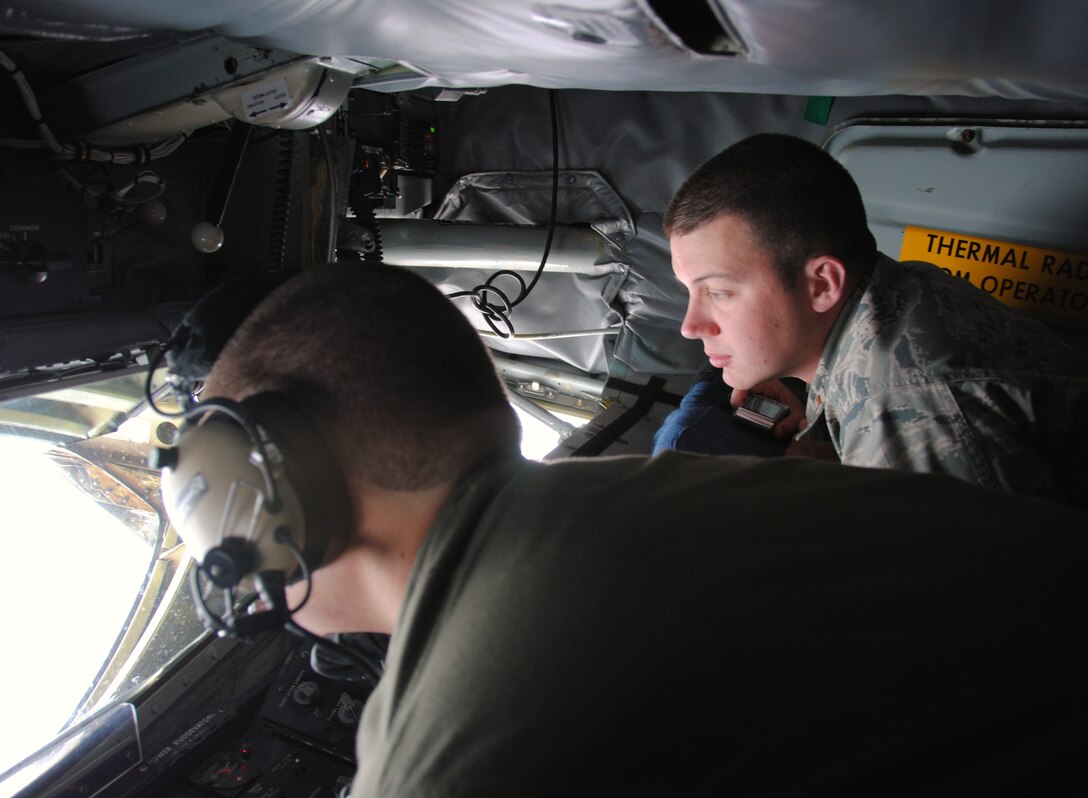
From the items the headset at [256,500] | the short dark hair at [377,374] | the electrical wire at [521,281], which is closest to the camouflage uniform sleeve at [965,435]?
the short dark hair at [377,374]

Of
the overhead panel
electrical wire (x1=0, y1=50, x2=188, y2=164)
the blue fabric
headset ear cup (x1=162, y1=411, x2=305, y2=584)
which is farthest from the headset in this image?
the overhead panel

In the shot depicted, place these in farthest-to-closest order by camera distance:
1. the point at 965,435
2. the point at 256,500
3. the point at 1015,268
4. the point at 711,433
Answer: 1. the point at 711,433
2. the point at 1015,268
3. the point at 965,435
4. the point at 256,500

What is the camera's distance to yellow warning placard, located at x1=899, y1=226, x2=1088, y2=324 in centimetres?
196

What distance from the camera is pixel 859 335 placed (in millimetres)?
1642

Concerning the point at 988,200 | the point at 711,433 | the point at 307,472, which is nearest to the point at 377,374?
the point at 307,472

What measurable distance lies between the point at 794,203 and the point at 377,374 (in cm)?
126

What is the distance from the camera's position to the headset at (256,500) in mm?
718

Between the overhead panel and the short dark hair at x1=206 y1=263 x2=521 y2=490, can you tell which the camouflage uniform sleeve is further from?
the short dark hair at x1=206 y1=263 x2=521 y2=490

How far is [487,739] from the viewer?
570mm

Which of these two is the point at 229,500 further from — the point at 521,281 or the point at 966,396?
the point at 521,281

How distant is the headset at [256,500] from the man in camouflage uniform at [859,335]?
1.11m

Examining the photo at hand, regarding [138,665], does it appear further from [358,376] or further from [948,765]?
[948,765]

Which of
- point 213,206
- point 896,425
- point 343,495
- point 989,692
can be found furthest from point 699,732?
point 213,206

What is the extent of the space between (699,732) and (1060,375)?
3.98 ft
